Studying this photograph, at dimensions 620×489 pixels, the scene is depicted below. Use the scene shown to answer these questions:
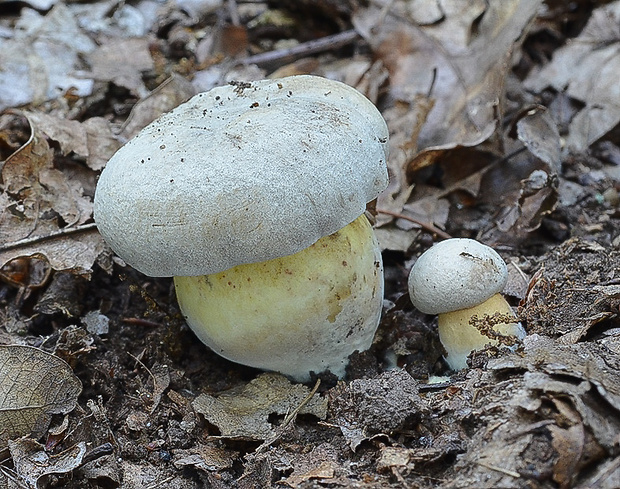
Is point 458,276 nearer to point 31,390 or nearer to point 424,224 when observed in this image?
point 424,224

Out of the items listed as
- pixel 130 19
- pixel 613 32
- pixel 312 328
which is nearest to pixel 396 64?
pixel 613 32

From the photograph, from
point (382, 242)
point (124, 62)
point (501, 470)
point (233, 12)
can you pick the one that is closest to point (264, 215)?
point (501, 470)

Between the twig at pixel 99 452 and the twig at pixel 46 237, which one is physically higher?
the twig at pixel 46 237

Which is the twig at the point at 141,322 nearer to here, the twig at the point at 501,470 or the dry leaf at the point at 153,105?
the dry leaf at the point at 153,105

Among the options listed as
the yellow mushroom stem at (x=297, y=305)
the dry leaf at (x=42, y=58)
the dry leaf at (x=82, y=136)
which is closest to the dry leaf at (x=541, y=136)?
the yellow mushroom stem at (x=297, y=305)

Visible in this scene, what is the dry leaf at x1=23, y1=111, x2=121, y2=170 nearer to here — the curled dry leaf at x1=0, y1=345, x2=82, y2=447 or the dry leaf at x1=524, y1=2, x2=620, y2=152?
the curled dry leaf at x1=0, y1=345, x2=82, y2=447

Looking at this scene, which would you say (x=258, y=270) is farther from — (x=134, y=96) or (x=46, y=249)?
(x=134, y=96)
